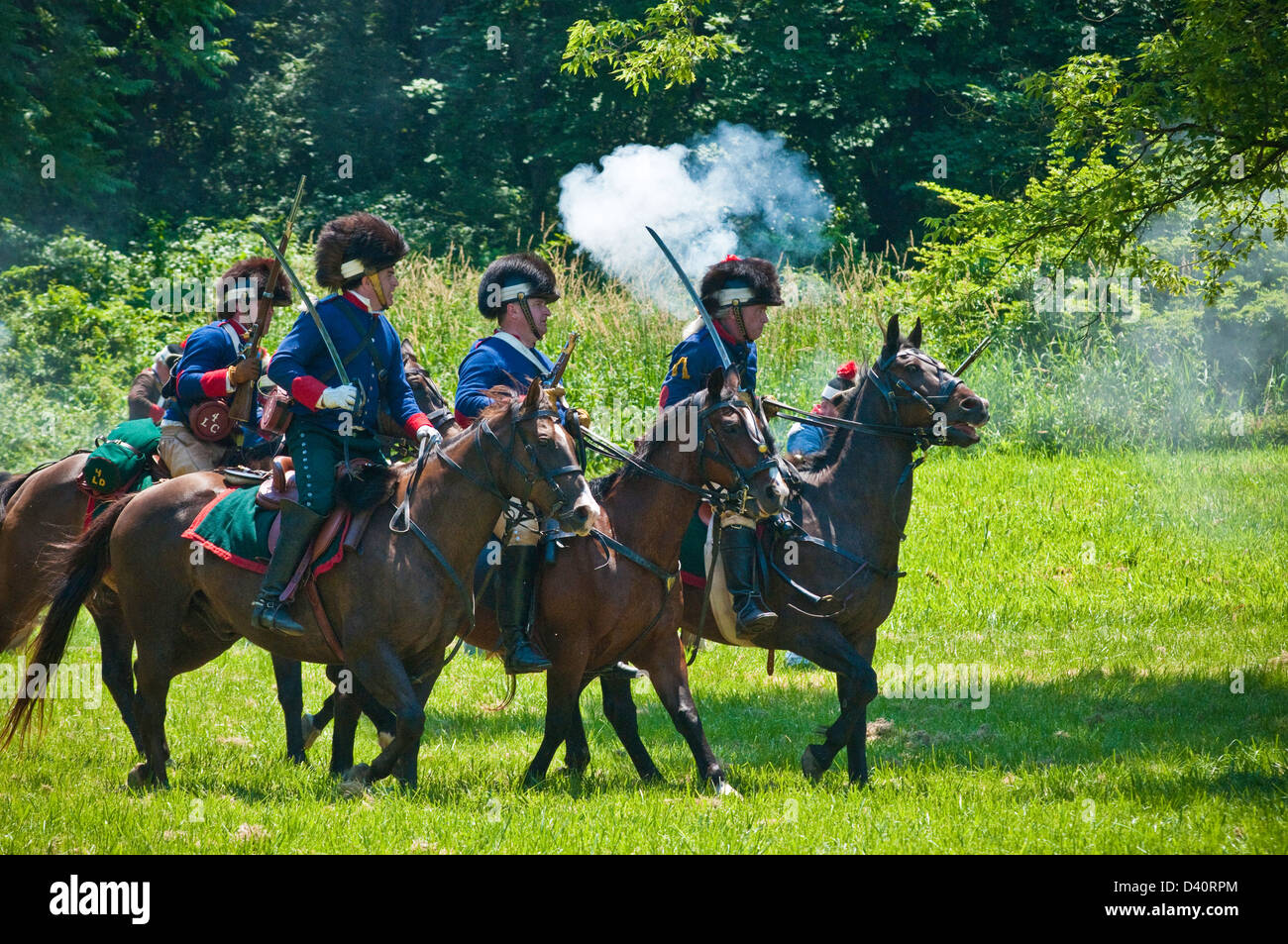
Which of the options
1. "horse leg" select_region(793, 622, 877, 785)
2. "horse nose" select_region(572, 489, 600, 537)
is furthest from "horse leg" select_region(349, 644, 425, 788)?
"horse leg" select_region(793, 622, 877, 785)

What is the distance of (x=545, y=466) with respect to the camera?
689 cm

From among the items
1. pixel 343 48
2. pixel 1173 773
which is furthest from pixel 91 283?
pixel 1173 773

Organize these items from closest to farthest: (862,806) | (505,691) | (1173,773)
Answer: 1. (862,806)
2. (1173,773)
3. (505,691)

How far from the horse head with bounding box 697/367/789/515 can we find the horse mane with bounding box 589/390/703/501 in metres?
0.18

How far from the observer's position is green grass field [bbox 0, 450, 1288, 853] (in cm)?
646

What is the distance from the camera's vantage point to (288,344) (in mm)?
7371

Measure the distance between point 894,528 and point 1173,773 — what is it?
2167 millimetres

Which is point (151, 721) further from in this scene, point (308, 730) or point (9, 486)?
point (9, 486)

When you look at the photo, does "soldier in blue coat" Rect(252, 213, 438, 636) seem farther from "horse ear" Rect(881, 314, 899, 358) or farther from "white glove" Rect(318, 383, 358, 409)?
"horse ear" Rect(881, 314, 899, 358)

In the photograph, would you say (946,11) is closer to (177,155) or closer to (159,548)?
(177,155)

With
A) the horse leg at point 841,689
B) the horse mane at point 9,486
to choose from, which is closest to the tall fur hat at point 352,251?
the horse leg at point 841,689

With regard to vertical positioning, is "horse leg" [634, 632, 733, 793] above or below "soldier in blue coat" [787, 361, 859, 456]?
below

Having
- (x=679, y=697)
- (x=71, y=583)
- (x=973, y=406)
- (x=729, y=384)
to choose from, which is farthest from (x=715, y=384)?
(x=71, y=583)

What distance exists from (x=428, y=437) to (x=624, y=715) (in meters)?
2.27
